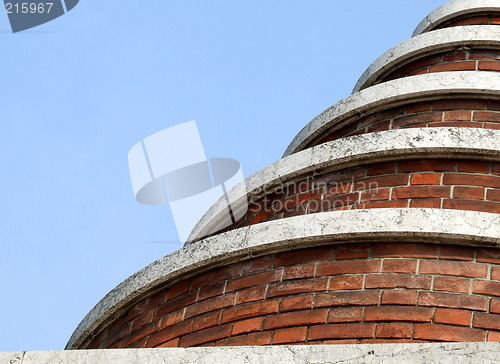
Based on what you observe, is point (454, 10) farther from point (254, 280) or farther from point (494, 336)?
point (494, 336)

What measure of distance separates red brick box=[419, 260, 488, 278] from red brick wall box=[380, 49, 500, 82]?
305cm

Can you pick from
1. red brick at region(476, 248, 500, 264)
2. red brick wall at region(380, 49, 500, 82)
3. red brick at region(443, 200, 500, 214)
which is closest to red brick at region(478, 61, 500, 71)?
red brick wall at region(380, 49, 500, 82)

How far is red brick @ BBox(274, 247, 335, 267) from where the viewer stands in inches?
218

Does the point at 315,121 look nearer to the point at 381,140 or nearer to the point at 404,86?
the point at 404,86

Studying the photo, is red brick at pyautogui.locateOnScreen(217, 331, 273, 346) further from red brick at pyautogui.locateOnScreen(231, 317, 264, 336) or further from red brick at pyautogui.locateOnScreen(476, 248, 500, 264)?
red brick at pyautogui.locateOnScreen(476, 248, 500, 264)

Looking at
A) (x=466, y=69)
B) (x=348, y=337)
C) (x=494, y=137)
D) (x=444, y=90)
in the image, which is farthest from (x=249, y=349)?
(x=466, y=69)

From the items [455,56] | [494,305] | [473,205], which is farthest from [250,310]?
[455,56]

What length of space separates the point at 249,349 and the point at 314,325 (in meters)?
1.66

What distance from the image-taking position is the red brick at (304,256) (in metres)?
5.53

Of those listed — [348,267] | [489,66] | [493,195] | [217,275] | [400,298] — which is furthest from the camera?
[489,66]

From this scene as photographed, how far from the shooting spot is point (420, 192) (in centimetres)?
591

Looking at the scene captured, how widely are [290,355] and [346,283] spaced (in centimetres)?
197

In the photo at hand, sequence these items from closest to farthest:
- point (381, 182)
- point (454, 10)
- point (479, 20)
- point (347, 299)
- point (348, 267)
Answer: point (347, 299)
point (348, 267)
point (381, 182)
point (479, 20)
point (454, 10)

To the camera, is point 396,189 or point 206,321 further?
point 396,189
